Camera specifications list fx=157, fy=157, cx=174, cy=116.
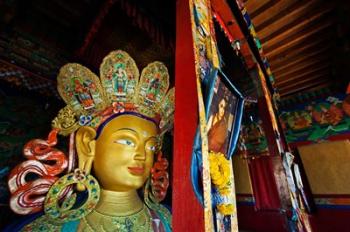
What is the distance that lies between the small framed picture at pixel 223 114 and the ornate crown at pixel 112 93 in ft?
2.28

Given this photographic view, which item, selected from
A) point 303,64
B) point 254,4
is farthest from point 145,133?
point 303,64

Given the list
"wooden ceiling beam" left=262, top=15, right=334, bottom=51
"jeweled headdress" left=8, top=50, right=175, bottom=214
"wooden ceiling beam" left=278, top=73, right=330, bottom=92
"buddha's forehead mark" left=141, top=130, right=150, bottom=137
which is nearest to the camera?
"jeweled headdress" left=8, top=50, right=175, bottom=214

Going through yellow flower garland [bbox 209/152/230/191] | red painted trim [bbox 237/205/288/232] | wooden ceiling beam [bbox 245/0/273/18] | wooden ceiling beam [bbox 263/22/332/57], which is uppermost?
wooden ceiling beam [bbox 245/0/273/18]

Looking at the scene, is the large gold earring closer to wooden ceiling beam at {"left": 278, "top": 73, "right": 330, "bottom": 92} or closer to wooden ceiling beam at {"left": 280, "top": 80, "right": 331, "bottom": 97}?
wooden ceiling beam at {"left": 278, "top": 73, "right": 330, "bottom": 92}

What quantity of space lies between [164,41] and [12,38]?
6.32 feet

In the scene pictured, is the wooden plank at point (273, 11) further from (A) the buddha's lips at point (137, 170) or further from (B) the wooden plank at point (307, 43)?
(A) the buddha's lips at point (137, 170)

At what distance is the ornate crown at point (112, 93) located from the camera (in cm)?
141

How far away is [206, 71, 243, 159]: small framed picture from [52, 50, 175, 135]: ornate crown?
27.4 inches

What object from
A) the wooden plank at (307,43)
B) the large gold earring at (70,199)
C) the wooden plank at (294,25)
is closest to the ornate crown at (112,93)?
the large gold earring at (70,199)

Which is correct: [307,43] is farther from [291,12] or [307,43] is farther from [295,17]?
[291,12]

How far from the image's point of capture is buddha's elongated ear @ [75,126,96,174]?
52.4 inches

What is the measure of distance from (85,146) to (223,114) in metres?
1.20

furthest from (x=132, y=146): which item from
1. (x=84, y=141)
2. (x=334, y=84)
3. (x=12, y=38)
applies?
(x=334, y=84)

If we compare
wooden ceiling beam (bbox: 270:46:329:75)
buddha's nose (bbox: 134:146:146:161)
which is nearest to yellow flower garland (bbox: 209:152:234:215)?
buddha's nose (bbox: 134:146:146:161)
